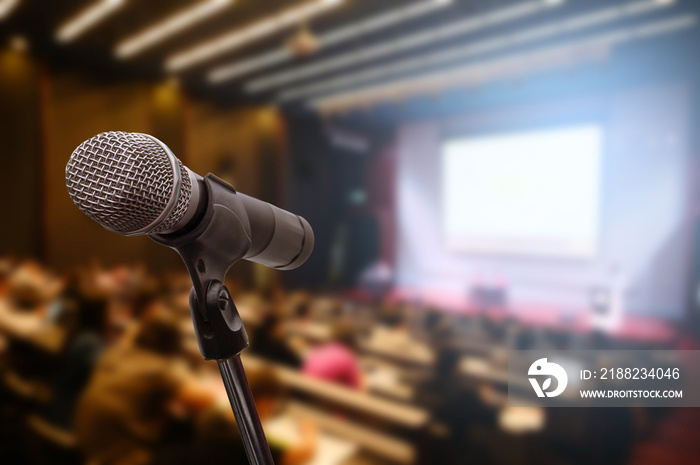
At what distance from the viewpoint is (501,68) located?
19.5 feet

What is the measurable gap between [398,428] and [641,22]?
520 cm

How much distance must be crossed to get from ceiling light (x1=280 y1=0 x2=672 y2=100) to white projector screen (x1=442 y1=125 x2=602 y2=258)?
2.23 metres

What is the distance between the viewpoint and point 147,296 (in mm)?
2742

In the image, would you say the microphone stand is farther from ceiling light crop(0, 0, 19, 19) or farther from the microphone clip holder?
ceiling light crop(0, 0, 19, 19)

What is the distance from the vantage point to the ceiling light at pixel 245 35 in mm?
4461

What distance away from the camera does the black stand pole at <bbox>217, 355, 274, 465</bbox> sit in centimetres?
45

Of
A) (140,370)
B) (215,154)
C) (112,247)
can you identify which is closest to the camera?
(140,370)

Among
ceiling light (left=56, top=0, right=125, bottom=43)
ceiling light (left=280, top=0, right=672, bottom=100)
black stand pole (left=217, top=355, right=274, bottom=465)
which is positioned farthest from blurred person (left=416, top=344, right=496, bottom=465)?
ceiling light (left=56, top=0, right=125, bottom=43)

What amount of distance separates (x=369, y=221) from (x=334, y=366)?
6953 mm

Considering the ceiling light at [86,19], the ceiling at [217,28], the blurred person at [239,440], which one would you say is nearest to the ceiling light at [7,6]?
the ceiling at [217,28]

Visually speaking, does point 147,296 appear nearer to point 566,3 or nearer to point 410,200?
point 566,3

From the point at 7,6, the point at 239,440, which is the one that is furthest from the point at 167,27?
the point at 239,440

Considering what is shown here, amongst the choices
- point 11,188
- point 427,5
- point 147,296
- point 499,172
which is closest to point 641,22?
point 427,5

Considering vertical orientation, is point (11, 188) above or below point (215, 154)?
below
